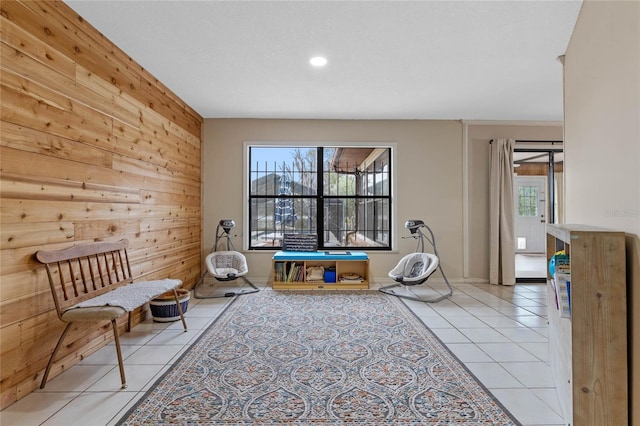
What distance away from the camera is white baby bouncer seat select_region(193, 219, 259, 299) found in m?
4.43

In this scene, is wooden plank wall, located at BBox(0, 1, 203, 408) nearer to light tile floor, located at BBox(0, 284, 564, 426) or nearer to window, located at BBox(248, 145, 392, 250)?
light tile floor, located at BBox(0, 284, 564, 426)

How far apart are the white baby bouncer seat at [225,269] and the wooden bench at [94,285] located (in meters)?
1.43

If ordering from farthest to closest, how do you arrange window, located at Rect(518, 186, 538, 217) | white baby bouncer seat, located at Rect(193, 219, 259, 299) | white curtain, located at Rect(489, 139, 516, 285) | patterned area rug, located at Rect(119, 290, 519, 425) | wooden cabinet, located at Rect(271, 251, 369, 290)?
window, located at Rect(518, 186, 538, 217), white curtain, located at Rect(489, 139, 516, 285), wooden cabinet, located at Rect(271, 251, 369, 290), white baby bouncer seat, located at Rect(193, 219, 259, 299), patterned area rug, located at Rect(119, 290, 519, 425)

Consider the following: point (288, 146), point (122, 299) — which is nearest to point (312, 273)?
point (288, 146)

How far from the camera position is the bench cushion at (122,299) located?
2.12 metres

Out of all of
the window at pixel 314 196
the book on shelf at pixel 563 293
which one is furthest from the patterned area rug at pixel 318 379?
the window at pixel 314 196

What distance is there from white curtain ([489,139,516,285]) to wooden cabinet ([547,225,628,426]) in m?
3.68

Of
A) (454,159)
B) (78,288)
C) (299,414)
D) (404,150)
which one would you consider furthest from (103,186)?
(454,159)

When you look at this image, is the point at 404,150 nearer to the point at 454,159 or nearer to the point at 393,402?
the point at 454,159

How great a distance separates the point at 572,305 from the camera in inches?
63.4

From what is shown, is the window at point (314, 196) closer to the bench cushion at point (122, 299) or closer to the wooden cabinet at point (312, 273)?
the wooden cabinet at point (312, 273)

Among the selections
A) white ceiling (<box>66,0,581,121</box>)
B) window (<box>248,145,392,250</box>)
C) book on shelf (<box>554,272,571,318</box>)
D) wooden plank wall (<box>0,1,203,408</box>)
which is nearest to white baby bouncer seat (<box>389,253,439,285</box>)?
window (<box>248,145,392,250</box>)

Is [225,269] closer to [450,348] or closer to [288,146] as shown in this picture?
[288,146]

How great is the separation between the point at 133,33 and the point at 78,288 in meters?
2.06
